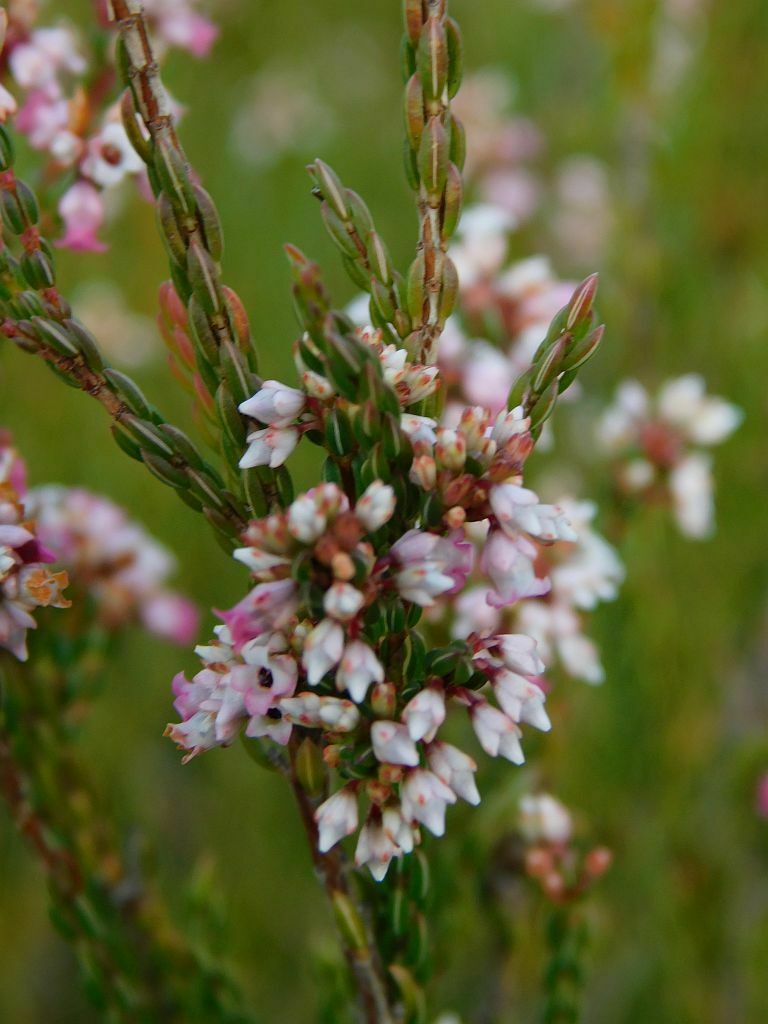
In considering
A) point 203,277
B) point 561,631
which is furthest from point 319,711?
point 561,631

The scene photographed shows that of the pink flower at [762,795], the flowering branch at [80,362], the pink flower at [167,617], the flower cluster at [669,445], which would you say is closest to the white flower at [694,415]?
the flower cluster at [669,445]

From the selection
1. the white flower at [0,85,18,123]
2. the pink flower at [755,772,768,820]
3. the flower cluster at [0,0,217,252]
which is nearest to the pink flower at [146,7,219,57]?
the flower cluster at [0,0,217,252]

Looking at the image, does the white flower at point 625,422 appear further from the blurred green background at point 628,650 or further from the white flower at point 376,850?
the white flower at point 376,850

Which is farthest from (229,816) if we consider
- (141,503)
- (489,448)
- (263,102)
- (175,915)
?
(263,102)

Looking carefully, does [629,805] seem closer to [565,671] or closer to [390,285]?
[565,671]

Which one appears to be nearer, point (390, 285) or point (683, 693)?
point (390, 285)

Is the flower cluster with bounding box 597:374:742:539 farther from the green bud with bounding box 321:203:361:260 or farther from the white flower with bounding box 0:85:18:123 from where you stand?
the white flower with bounding box 0:85:18:123
